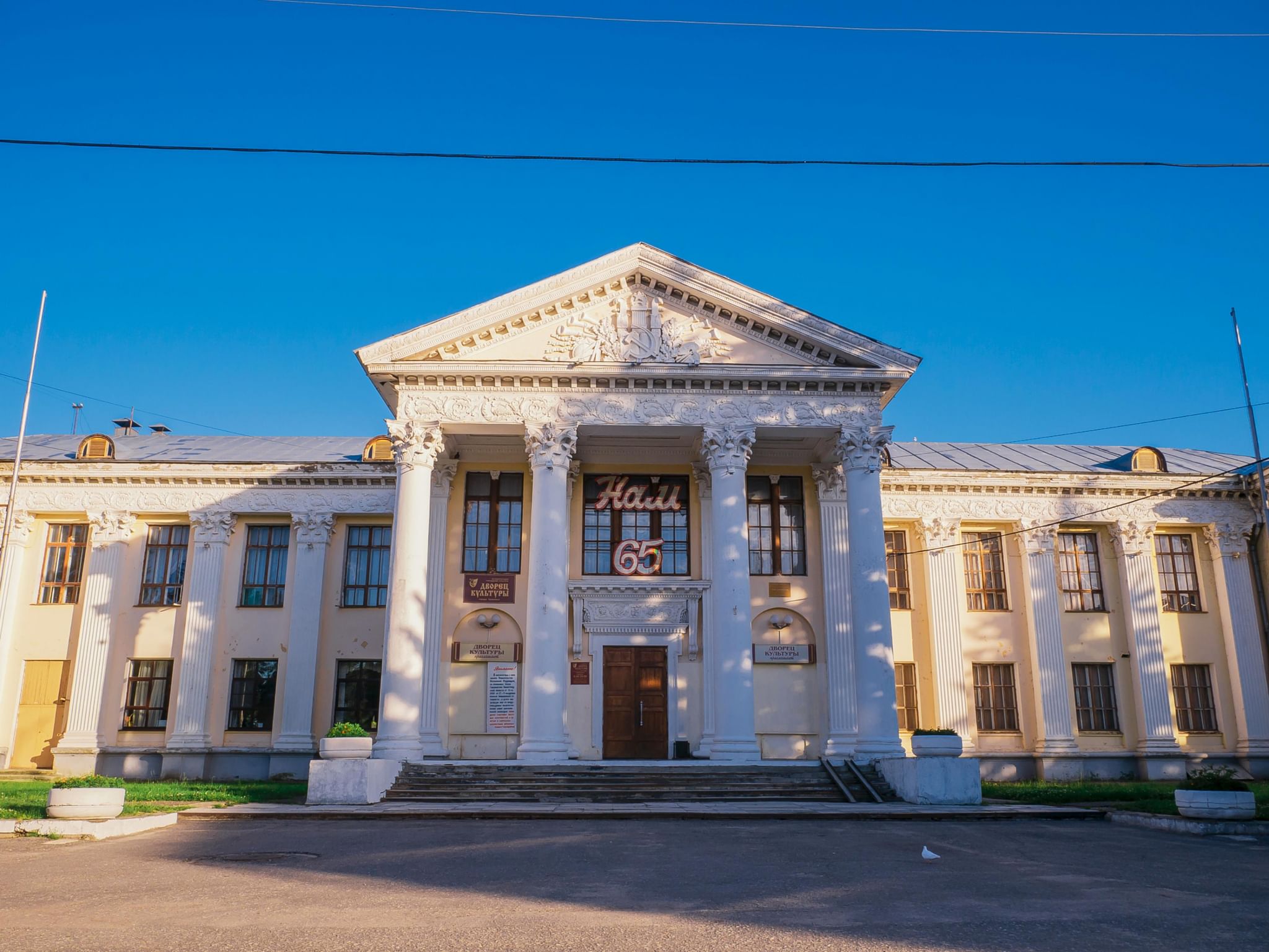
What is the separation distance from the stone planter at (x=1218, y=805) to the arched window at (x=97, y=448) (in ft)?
94.1

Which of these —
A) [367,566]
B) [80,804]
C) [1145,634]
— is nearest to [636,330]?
Result: [367,566]

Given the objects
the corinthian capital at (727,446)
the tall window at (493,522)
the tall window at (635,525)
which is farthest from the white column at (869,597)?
the tall window at (493,522)

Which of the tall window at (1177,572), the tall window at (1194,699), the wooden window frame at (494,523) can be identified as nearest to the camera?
the wooden window frame at (494,523)

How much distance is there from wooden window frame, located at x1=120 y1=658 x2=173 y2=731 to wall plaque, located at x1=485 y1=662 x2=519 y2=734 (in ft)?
32.0

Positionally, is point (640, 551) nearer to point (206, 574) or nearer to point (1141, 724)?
point (206, 574)

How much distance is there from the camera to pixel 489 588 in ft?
83.3

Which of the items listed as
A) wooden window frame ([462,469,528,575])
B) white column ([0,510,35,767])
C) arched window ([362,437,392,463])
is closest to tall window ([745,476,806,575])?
wooden window frame ([462,469,528,575])

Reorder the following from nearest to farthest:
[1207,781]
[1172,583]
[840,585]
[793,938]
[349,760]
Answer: [793,938] → [1207,781] → [349,760] → [840,585] → [1172,583]

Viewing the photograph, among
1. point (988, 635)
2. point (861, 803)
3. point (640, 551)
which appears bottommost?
point (861, 803)

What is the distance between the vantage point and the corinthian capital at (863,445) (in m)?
23.1

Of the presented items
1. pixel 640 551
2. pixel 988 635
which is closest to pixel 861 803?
pixel 640 551

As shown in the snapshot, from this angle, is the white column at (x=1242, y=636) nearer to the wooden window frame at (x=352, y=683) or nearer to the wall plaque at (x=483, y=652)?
the wall plaque at (x=483, y=652)

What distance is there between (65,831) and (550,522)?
11281 mm

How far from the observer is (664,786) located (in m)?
19.6
